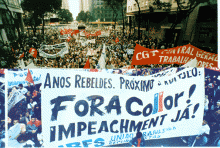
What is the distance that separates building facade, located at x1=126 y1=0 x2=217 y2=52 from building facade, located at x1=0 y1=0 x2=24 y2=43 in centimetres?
413

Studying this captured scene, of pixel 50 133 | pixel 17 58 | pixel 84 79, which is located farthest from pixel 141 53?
pixel 17 58

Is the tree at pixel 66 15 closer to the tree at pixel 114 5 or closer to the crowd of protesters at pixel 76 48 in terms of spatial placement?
the crowd of protesters at pixel 76 48

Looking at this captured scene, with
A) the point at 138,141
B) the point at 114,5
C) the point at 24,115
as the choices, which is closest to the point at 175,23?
the point at 114,5

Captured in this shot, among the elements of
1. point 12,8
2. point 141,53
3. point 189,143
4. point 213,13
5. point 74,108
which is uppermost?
point 12,8

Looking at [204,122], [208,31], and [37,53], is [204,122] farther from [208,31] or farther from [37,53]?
[37,53]

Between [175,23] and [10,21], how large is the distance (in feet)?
20.4

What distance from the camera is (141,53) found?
319cm

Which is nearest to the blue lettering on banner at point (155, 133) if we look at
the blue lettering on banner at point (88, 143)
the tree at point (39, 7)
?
the blue lettering on banner at point (88, 143)

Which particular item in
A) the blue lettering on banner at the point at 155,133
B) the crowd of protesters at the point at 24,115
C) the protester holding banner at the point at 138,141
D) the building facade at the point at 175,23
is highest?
the building facade at the point at 175,23

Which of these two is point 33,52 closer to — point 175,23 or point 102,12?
point 102,12

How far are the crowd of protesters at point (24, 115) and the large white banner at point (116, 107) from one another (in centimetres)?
15

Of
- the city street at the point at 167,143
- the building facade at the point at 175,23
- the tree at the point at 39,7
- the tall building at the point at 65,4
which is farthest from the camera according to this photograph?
the tall building at the point at 65,4

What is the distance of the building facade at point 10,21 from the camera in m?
Result: 4.34

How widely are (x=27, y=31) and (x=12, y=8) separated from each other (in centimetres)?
94
